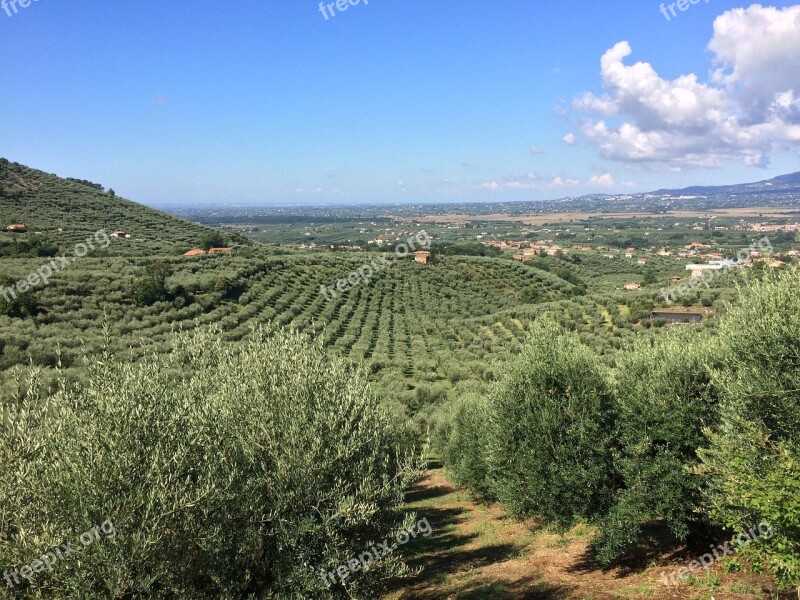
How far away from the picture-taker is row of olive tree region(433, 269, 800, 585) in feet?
33.0

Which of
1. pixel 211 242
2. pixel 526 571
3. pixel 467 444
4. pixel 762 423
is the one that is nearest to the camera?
pixel 762 423

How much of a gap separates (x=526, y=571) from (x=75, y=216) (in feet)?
333

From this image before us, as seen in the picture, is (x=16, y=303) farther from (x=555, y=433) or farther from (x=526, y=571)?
(x=555, y=433)

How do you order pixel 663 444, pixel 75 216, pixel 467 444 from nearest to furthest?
pixel 663 444 < pixel 467 444 < pixel 75 216

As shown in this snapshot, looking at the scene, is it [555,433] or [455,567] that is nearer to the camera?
[555,433]

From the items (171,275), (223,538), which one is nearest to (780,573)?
(223,538)

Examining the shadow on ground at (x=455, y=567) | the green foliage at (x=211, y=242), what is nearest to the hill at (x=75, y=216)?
the green foliage at (x=211, y=242)

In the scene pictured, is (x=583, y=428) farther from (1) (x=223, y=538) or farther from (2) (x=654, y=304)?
(2) (x=654, y=304)

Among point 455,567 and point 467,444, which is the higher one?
point 467,444

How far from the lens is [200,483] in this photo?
7.84m

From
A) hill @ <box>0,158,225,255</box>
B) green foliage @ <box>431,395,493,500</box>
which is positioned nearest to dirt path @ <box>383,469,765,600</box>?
green foliage @ <box>431,395,493,500</box>

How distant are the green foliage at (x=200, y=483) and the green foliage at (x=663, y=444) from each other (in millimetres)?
6480

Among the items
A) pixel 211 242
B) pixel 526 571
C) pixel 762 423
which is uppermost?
pixel 211 242

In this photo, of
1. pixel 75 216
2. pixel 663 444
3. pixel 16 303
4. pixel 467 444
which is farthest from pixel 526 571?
pixel 75 216
